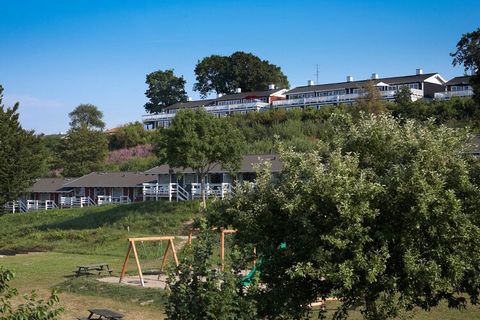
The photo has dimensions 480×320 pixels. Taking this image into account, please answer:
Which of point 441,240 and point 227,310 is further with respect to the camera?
point 441,240

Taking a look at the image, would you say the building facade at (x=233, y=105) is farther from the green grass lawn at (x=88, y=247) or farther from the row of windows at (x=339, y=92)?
the green grass lawn at (x=88, y=247)

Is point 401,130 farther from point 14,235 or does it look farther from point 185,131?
point 14,235

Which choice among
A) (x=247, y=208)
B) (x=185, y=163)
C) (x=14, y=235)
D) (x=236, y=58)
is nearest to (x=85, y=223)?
(x=14, y=235)

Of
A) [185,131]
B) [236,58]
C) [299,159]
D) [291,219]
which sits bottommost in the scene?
[291,219]

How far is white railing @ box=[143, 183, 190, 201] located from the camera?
167ft

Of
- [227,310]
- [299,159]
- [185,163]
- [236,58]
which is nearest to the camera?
[227,310]

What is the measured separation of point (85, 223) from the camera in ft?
148

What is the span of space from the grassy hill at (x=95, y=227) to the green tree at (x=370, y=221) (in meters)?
24.4

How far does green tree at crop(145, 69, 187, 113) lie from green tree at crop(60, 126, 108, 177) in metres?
44.2

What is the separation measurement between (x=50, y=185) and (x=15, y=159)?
1593cm

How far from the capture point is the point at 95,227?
142 feet

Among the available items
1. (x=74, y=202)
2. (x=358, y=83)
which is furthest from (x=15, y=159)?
(x=358, y=83)

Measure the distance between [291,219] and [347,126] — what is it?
2.65m

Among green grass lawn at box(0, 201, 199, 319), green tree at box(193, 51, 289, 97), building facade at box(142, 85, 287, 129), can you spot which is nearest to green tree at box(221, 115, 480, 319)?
green grass lawn at box(0, 201, 199, 319)
